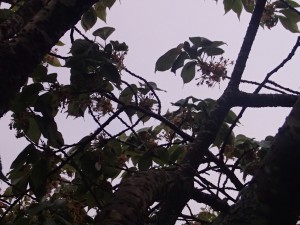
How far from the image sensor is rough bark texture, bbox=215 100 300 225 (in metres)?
0.93

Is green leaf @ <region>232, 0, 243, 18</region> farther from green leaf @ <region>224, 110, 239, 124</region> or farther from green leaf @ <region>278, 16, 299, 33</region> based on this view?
green leaf @ <region>224, 110, 239, 124</region>

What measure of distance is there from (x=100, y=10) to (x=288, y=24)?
1.27 m

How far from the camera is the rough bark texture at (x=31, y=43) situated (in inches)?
52.3

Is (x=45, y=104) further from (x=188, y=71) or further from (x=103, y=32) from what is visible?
(x=188, y=71)

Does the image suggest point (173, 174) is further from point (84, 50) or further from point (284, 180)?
point (84, 50)

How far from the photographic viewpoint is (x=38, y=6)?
185cm

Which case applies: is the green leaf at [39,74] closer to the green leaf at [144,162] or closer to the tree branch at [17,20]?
the tree branch at [17,20]

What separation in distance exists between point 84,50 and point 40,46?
39cm

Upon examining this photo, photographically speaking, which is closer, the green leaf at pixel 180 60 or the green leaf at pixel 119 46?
the green leaf at pixel 119 46

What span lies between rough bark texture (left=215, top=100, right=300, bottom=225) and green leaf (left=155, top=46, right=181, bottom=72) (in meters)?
1.19

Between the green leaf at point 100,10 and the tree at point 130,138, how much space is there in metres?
0.04

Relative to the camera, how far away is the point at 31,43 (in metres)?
1.42

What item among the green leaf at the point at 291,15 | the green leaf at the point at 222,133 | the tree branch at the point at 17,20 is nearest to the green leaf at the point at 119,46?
the tree branch at the point at 17,20

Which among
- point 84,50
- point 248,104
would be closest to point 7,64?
point 84,50
